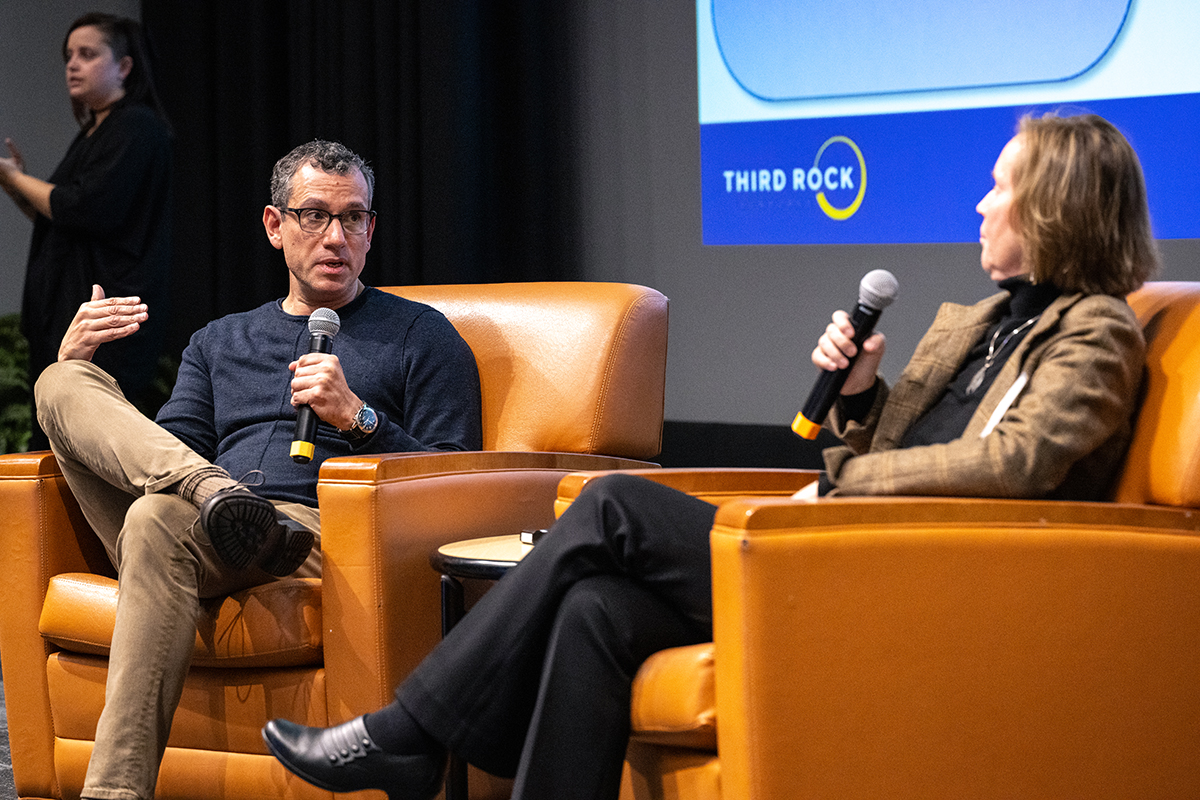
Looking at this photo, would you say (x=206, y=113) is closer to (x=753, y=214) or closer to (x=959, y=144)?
(x=753, y=214)

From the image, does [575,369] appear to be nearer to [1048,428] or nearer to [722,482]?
[722,482]

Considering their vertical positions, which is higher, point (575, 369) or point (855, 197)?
point (855, 197)

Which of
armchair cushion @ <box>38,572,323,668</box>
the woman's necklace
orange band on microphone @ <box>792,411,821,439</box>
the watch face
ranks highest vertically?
the woman's necklace

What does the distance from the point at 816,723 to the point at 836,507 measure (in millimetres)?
267

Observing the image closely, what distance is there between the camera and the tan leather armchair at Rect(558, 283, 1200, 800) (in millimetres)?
1629

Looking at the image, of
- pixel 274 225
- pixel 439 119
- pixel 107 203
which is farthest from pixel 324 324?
pixel 439 119

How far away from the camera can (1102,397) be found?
1.75 metres

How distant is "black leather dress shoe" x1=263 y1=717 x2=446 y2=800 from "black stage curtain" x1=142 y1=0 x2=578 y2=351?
2730 millimetres

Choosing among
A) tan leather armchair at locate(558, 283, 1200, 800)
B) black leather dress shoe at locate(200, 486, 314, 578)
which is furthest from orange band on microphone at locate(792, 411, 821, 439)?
black leather dress shoe at locate(200, 486, 314, 578)

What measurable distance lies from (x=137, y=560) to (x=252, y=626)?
22 centimetres

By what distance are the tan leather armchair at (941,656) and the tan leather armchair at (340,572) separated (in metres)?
0.65

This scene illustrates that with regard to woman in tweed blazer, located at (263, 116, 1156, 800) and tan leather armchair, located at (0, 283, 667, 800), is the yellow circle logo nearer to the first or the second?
tan leather armchair, located at (0, 283, 667, 800)

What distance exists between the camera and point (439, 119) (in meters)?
4.36

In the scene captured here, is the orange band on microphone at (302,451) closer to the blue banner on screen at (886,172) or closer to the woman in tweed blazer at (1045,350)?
the woman in tweed blazer at (1045,350)
